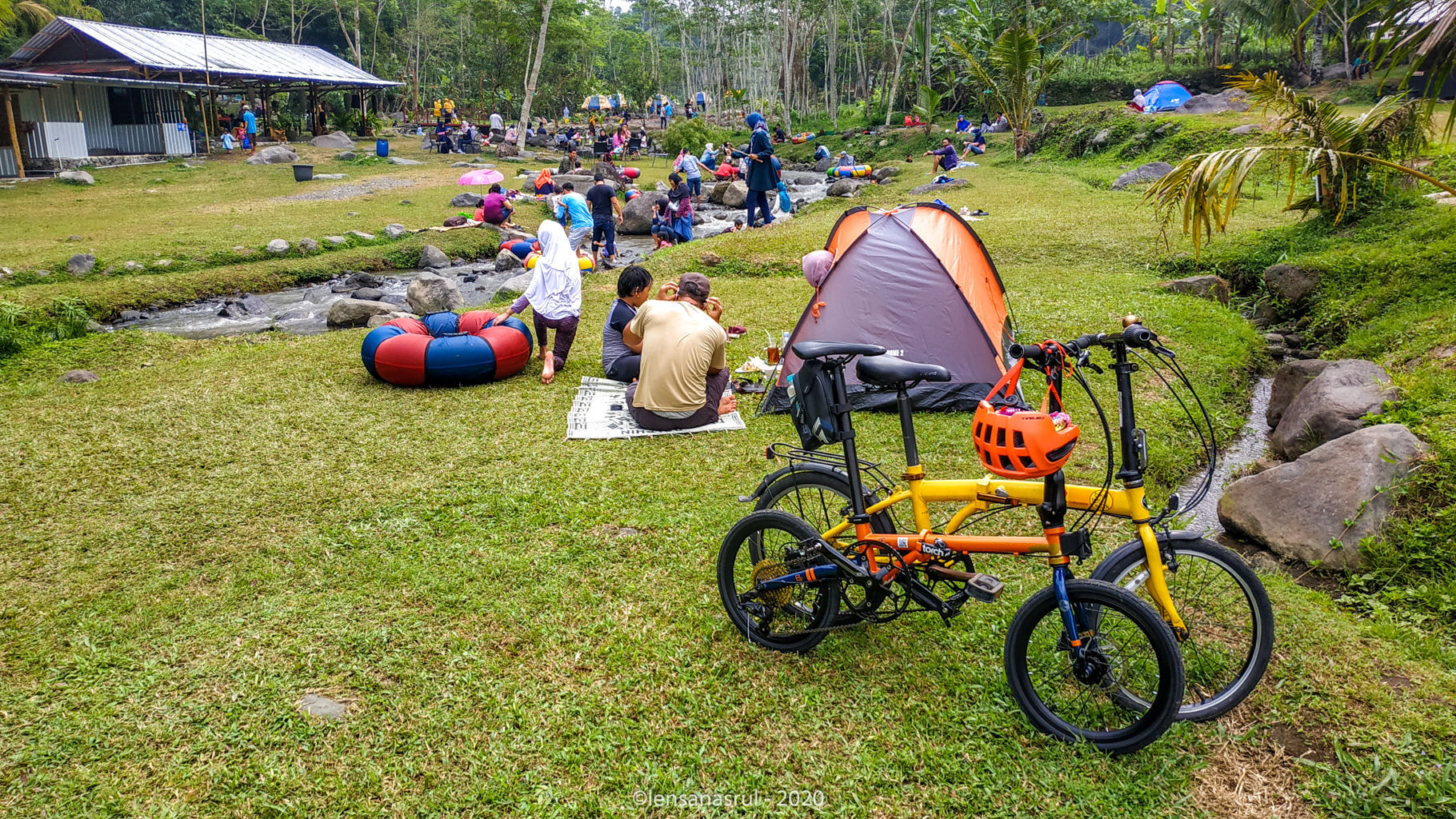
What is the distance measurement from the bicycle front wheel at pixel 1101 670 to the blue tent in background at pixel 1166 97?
30.6 meters

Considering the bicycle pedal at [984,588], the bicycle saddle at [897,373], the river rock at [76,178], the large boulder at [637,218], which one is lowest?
the bicycle pedal at [984,588]

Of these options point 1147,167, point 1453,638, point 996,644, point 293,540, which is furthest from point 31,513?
point 1147,167

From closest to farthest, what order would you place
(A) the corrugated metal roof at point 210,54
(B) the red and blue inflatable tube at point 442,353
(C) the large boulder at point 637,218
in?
(B) the red and blue inflatable tube at point 442,353
(C) the large boulder at point 637,218
(A) the corrugated metal roof at point 210,54

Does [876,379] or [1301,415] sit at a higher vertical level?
[876,379]

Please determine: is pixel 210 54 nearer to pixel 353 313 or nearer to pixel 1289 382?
pixel 353 313

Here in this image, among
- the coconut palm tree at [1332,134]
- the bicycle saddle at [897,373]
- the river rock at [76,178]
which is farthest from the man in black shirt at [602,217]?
the river rock at [76,178]

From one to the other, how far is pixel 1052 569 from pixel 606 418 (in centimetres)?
429

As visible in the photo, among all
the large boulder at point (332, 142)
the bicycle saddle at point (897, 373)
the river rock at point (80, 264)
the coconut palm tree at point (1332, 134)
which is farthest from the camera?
the large boulder at point (332, 142)

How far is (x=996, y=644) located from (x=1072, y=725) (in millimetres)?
639

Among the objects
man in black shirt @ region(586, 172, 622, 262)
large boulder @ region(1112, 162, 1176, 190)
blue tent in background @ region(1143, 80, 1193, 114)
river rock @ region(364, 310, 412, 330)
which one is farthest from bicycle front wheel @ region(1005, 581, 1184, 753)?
blue tent in background @ region(1143, 80, 1193, 114)

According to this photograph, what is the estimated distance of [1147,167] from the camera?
18.5m

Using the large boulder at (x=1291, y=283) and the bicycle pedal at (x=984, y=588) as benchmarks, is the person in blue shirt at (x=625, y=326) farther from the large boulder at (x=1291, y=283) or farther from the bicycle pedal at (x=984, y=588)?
the large boulder at (x=1291, y=283)

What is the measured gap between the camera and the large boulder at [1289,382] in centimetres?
681

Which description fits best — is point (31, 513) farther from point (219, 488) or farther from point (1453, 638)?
point (1453, 638)
